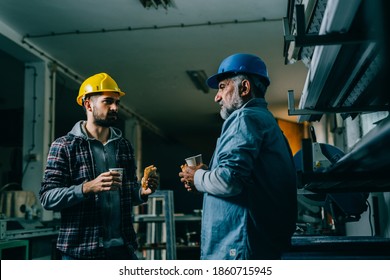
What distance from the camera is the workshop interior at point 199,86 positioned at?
116 cm

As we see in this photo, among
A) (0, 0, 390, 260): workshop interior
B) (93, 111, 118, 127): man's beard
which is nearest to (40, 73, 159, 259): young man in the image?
(93, 111, 118, 127): man's beard

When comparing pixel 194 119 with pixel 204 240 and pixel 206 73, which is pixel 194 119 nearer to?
pixel 206 73

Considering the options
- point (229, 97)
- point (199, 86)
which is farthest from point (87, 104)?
point (199, 86)

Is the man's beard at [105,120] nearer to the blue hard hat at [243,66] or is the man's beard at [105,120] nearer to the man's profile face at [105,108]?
the man's profile face at [105,108]

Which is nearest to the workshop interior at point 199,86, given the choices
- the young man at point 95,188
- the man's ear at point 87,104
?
the young man at point 95,188

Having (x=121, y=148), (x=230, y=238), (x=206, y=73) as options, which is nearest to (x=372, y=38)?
(x=230, y=238)

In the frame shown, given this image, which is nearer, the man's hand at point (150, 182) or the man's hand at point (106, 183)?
the man's hand at point (106, 183)

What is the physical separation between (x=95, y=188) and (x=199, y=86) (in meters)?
4.83

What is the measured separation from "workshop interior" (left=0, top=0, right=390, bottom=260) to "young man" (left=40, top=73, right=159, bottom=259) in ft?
2.47

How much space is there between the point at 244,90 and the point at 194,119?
23.4 feet

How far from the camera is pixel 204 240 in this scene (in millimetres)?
1423

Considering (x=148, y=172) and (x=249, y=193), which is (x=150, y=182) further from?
(x=249, y=193)

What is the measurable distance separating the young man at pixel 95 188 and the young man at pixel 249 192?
49 cm
